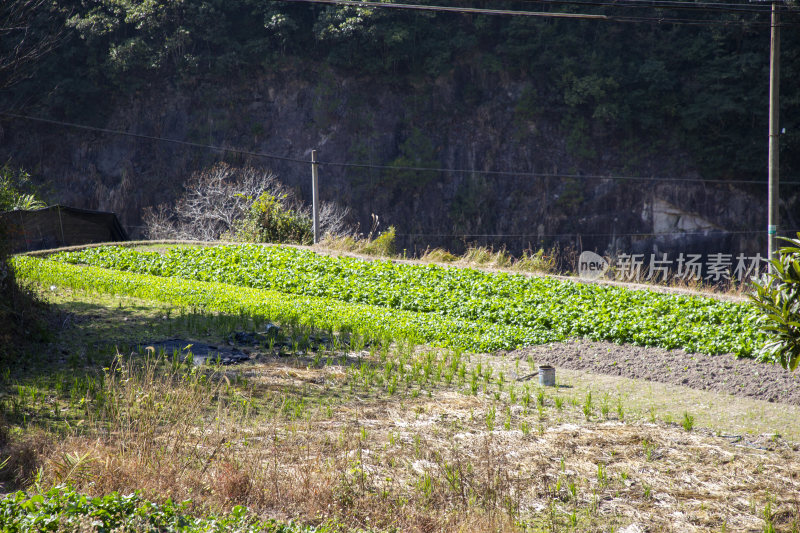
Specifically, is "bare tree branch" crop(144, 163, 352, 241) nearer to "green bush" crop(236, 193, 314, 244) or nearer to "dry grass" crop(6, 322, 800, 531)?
"green bush" crop(236, 193, 314, 244)

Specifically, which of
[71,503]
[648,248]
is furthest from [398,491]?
[648,248]

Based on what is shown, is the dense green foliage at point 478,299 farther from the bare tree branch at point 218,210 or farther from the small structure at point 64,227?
the bare tree branch at point 218,210

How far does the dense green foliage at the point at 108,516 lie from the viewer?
13.4ft

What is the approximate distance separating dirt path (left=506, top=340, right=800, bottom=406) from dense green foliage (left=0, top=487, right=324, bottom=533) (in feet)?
20.9

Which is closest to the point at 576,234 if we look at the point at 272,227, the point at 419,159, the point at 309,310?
the point at 419,159

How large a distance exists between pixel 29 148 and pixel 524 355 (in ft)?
129

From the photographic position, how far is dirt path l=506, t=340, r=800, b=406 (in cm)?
865

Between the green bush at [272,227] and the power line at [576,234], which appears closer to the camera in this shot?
the green bush at [272,227]

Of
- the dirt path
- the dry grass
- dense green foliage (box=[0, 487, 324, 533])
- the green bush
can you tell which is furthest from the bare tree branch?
dense green foliage (box=[0, 487, 324, 533])

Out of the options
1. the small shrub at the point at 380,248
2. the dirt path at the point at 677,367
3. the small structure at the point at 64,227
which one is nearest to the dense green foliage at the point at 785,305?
the dirt path at the point at 677,367

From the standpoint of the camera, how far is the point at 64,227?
24.3 m

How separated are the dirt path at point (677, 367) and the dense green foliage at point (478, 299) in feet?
0.90

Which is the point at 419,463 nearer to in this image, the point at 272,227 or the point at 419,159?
the point at 272,227

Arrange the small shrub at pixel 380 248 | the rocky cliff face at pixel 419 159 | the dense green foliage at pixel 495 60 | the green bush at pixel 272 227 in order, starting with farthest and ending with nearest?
the rocky cliff face at pixel 419 159 → the dense green foliage at pixel 495 60 → the green bush at pixel 272 227 → the small shrub at pixel 380 248
